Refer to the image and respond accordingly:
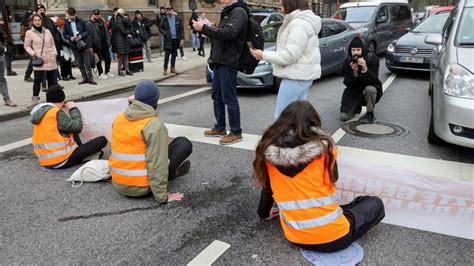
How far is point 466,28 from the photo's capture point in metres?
5.19

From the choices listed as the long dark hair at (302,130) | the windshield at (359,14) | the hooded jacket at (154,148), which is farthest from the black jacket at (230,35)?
the windshield at (359,14)

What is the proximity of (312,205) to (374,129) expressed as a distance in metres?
3.48

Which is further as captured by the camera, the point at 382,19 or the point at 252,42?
the point at 382,19

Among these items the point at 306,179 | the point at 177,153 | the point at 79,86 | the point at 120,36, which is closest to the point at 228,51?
the point at 177,153

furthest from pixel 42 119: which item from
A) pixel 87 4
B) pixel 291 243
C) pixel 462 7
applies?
pixel 87 4

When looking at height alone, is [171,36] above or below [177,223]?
above

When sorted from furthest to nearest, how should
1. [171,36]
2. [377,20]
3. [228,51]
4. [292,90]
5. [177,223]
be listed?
[377,20] → [171,36] → [228,51] → [292,90] → [177,223]

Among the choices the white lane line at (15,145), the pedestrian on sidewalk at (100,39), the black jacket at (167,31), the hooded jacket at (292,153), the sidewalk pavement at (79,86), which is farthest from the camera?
the black jacket at (167,31)

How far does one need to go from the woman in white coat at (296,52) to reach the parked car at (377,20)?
335 inches

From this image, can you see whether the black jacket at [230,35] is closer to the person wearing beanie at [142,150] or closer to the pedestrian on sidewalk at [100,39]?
the person wearing beanie at [142,150]

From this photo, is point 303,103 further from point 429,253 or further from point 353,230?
point 429,253

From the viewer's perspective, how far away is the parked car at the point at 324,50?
8102 millimetres

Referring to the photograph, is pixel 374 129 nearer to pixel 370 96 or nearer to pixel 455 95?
pixel 370 96

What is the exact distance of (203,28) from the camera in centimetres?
457
